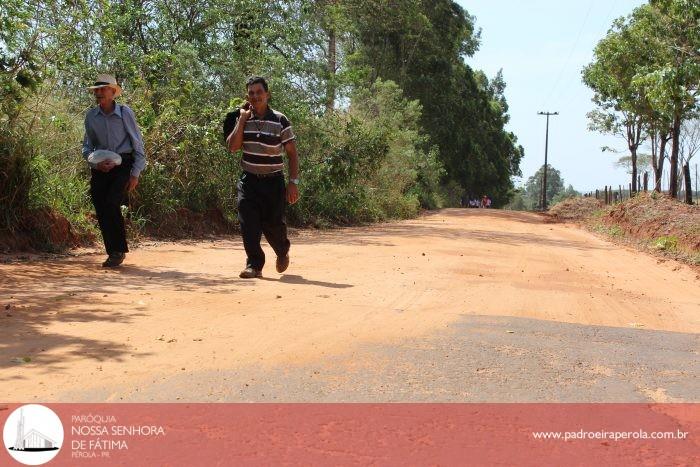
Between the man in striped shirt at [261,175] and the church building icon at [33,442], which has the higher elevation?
the man in striped shirt at [261,175]

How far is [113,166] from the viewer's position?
23.7 feet

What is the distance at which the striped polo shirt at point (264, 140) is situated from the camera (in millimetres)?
7102

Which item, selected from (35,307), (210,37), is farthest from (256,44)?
(35,307)

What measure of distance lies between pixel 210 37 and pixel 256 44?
94 cm

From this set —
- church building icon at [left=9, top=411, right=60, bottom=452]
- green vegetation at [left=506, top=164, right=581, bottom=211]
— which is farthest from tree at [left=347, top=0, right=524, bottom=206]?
green vegetation at [left=506, top=164, right=581, bottom=211]

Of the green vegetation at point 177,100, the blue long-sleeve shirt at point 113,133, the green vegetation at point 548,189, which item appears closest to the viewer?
the blue long-sleeve shirt at point 113,133

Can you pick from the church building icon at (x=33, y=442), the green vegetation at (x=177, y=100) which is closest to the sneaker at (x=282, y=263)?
the green vegetation at (x=177, y=100)

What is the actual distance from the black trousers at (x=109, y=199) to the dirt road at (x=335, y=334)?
39 cm

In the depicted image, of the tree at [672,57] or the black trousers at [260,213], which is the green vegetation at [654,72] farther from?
the black trousers at [260,213]

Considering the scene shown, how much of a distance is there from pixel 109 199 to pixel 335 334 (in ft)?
11.8

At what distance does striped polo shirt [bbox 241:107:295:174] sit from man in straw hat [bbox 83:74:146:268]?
3.87ft

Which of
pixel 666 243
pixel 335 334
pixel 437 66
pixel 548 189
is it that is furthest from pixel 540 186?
pixel 335 334

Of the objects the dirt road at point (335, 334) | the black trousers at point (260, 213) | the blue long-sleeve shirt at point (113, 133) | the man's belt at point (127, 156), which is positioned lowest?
the dirt road at point (335, 334)

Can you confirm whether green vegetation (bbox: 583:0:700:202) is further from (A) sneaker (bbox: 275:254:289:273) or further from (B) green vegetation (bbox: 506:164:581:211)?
(B) green vegetation (bbox: 506:164:581:211)
